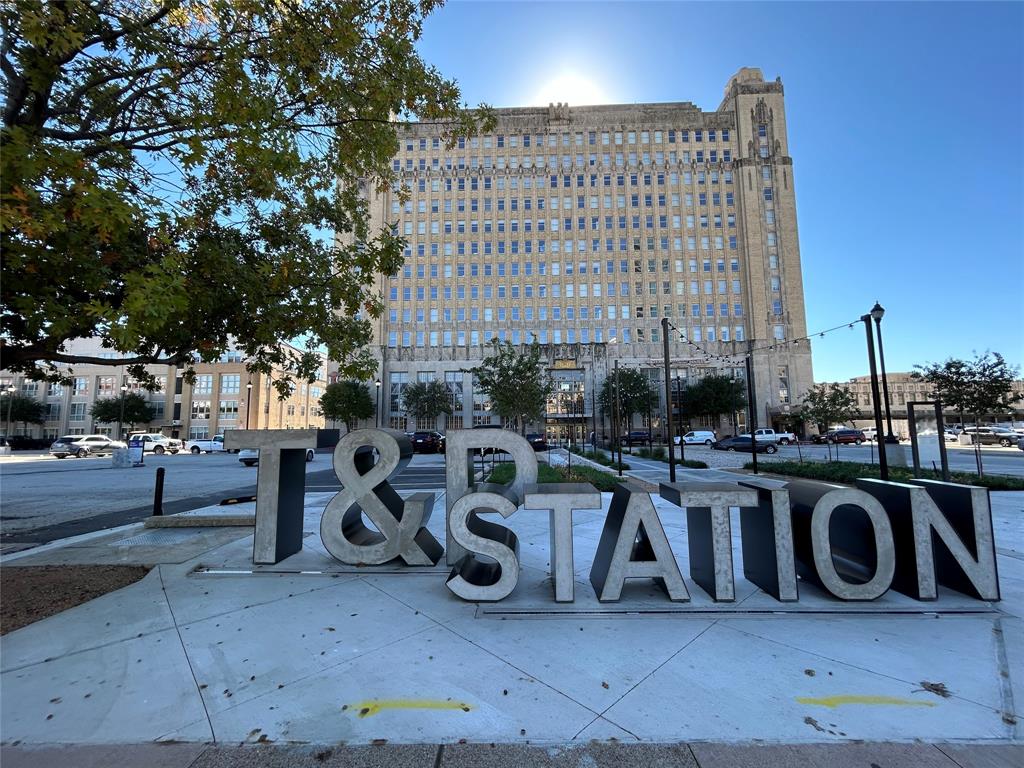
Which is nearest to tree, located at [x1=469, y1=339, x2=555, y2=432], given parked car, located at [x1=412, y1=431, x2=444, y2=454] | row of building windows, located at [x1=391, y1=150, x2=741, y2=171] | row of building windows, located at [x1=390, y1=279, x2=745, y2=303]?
parked car, located at [x1=412, y1=431, x2=444, y2=454]

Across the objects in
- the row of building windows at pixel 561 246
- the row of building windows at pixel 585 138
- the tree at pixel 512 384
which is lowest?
the tree at pixel 512 384

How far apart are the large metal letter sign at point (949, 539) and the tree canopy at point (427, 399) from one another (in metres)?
54.2

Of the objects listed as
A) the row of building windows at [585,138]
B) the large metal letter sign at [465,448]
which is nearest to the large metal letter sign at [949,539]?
the large metal letter sign at [465,448]

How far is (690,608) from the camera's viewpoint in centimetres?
449

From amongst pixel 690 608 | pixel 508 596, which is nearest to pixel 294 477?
pixel 508 596

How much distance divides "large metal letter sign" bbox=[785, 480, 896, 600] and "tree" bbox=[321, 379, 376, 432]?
170ft

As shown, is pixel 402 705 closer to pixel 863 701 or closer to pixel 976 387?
pixel 863 701

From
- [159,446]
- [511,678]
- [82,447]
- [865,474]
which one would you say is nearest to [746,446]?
[865,474]

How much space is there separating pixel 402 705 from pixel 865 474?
1738 centimetres

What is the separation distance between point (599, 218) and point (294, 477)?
67193mm

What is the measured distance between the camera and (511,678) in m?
3.24

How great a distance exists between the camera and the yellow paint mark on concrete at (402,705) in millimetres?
2865

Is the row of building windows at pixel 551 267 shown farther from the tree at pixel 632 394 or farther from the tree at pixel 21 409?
the tree at pixel 21 409

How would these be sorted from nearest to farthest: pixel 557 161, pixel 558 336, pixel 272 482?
pixel 272 482 < pixel 558 336 < pixel 557 161
